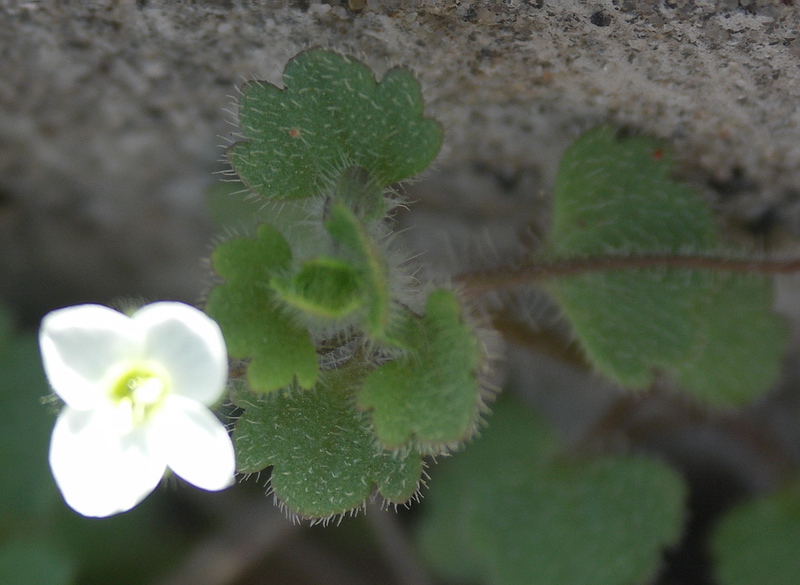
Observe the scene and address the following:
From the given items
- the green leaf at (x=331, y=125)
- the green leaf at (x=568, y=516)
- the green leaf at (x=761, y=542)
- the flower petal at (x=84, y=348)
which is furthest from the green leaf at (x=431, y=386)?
the green leaf at (x=761, y=542)

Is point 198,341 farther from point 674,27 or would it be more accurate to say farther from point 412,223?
point 412,223

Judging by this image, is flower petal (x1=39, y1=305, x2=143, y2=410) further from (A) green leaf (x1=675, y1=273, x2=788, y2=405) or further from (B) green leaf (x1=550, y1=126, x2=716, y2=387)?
(A) green leaf (x1=675, y1=273, x2=788, y2=405)

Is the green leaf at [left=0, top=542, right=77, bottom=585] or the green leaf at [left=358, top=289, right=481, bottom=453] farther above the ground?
the green leaf at [left=358, top=289, right=481, bottom=453]

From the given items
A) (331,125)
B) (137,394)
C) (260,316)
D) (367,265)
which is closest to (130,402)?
(137,394)

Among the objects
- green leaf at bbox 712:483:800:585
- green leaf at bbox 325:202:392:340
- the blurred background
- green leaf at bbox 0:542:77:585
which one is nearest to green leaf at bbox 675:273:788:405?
the blurred background

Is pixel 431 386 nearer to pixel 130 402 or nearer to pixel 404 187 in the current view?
pixel 130 402

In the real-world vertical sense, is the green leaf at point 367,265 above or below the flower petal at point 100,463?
above

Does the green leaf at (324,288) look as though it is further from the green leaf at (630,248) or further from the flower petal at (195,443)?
the green leaf at (630,248)
